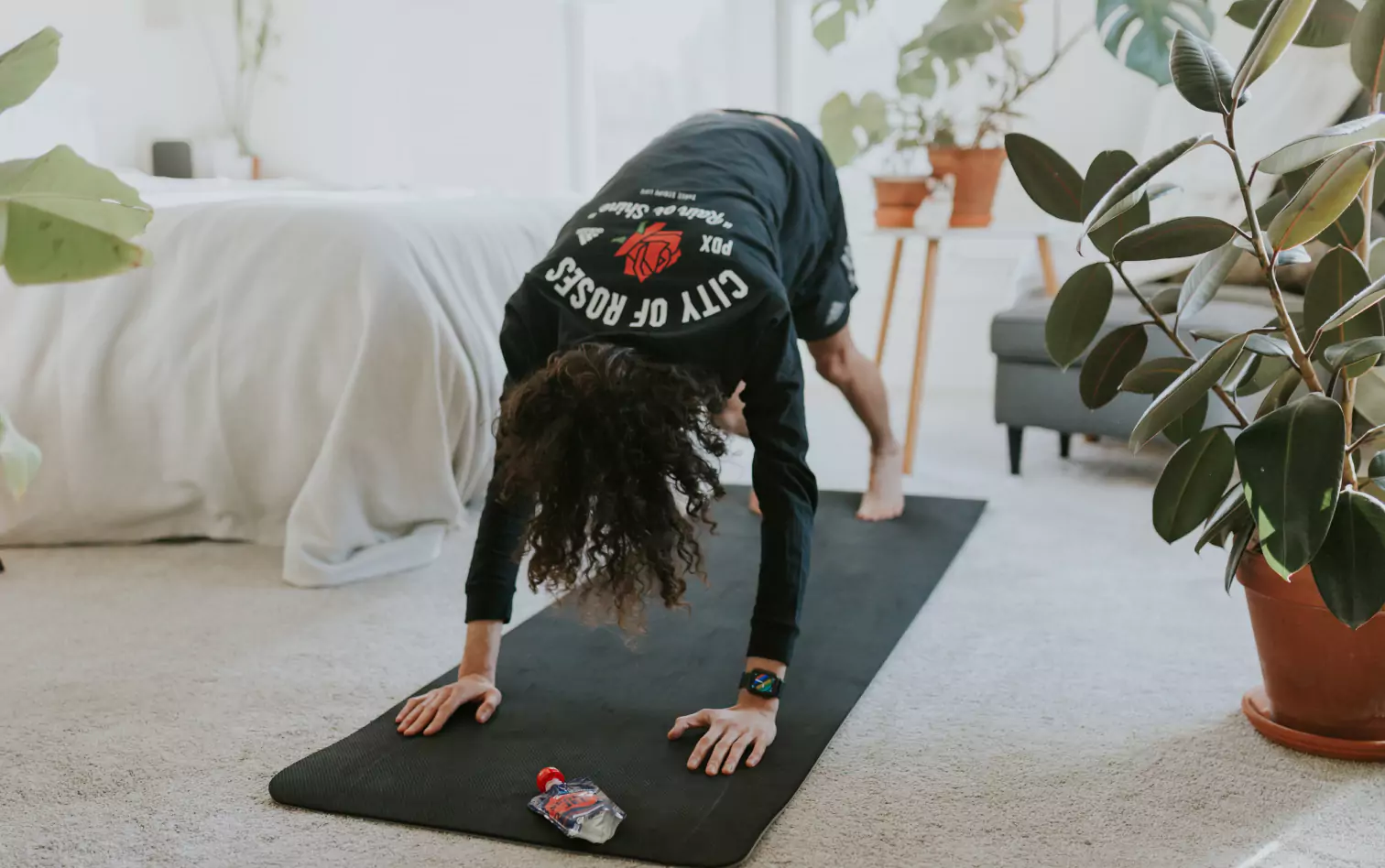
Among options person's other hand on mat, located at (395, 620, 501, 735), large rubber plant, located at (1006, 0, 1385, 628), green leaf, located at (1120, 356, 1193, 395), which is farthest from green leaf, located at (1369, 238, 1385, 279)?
person's other hand on mat, located at (395, 620, 501, 735)

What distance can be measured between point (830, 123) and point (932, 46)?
362mm

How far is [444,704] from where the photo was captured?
155 cm

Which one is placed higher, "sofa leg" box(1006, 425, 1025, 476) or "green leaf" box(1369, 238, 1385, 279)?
"green leaf" box(1369, 238, 1385, 279)

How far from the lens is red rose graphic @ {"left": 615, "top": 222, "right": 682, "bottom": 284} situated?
1.44m

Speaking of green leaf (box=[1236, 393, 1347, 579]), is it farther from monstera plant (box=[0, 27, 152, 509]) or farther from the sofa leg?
the sofa leg

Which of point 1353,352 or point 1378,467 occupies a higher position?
point 1353,352

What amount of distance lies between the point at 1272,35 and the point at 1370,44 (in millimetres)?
292

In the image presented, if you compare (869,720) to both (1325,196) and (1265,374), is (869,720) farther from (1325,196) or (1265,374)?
(1325,196)

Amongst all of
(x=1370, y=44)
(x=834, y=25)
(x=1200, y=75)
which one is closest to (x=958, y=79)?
(x=834, y=25)

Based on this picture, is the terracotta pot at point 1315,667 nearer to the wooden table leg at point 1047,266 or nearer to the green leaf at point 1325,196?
the green leaf at point 1325,196

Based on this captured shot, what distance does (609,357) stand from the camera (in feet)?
4.30

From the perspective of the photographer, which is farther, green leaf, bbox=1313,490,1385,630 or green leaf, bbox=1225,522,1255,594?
green leaf, bbox=1225,522,1255,594

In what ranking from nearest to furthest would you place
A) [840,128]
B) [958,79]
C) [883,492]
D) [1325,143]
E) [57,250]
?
1. [57,250]
2. [1325,143]
3. [883,492]
4. [958,79]
5. [840,128]

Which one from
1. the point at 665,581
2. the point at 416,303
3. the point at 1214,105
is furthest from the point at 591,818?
the point at 416,303
